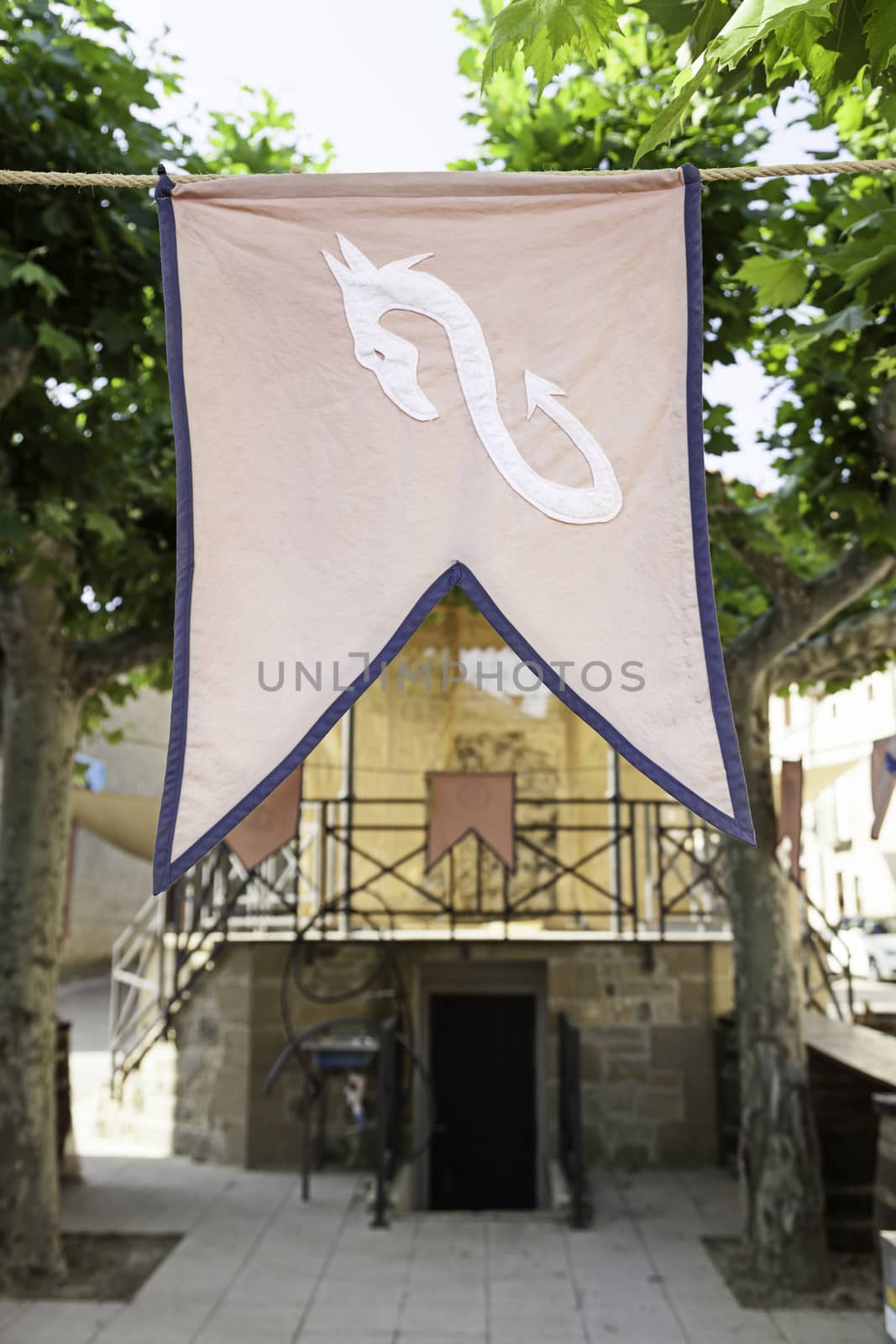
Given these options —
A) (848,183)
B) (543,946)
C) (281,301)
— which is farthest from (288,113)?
(543,946)

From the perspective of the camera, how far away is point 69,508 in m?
Result: 6.55

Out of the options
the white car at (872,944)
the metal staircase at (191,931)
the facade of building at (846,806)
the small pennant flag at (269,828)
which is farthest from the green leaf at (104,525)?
the facade of building at (846,806)

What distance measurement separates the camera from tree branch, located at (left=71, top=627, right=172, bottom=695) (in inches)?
279

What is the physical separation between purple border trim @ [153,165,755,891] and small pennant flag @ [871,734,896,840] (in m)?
5.34

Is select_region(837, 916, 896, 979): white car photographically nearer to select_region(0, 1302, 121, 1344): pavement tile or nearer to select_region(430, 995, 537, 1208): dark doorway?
select_region(430, 995, 537, 1208): dark doorway

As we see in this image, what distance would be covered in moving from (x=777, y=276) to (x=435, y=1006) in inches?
335

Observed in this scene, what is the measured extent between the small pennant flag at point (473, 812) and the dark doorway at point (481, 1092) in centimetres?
238

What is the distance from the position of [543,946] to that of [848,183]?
263 inches

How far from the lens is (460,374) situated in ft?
8.85

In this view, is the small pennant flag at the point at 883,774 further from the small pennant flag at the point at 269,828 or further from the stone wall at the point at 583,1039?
the small pennant flag at the point at 269,828

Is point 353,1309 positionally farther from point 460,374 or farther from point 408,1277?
point 460,374

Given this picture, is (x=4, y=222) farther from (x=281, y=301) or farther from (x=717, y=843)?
(x=717, y=843)

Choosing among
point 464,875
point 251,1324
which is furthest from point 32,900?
point 464,875

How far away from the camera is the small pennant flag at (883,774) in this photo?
738 cm
